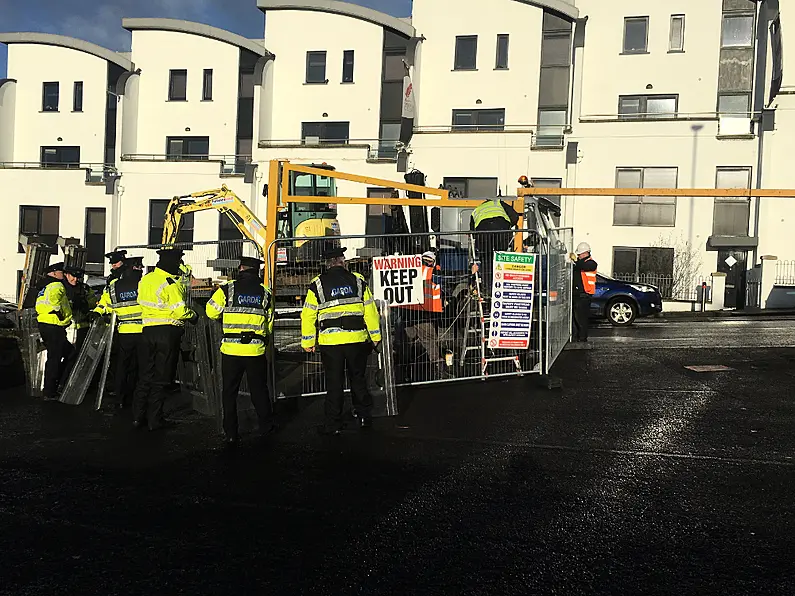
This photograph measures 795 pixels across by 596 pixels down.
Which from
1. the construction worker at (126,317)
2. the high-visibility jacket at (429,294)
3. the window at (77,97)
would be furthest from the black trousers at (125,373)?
the window at (77,97)

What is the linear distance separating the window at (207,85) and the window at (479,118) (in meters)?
11.6

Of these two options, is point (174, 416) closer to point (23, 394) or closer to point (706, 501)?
point (23, 394)


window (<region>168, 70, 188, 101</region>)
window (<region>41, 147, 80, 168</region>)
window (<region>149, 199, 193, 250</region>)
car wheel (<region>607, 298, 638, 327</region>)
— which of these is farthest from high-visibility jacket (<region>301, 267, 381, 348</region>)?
window (<region>41, 147, 80, 168</region>)

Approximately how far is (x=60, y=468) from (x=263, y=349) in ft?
6.73

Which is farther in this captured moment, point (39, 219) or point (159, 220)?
point (39, 219)

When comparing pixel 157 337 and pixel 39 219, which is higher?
pixel 39 219

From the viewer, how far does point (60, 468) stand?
6465 millimetres

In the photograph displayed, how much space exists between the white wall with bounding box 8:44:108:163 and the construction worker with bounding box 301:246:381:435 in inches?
1318

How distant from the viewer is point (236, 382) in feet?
24.0

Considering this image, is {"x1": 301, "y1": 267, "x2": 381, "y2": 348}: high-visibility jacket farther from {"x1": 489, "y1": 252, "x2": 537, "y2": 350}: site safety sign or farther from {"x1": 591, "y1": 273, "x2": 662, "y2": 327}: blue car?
{"x1": 591, "y1": 273, "x2": 662, "y2": 327}: blue car

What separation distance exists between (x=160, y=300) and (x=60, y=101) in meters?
34.7

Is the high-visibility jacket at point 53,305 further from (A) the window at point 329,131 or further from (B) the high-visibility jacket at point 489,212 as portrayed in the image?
(A) the window at point 329,131

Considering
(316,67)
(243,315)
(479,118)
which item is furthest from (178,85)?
(243,315)

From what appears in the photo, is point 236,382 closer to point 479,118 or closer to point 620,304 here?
point 620,304
